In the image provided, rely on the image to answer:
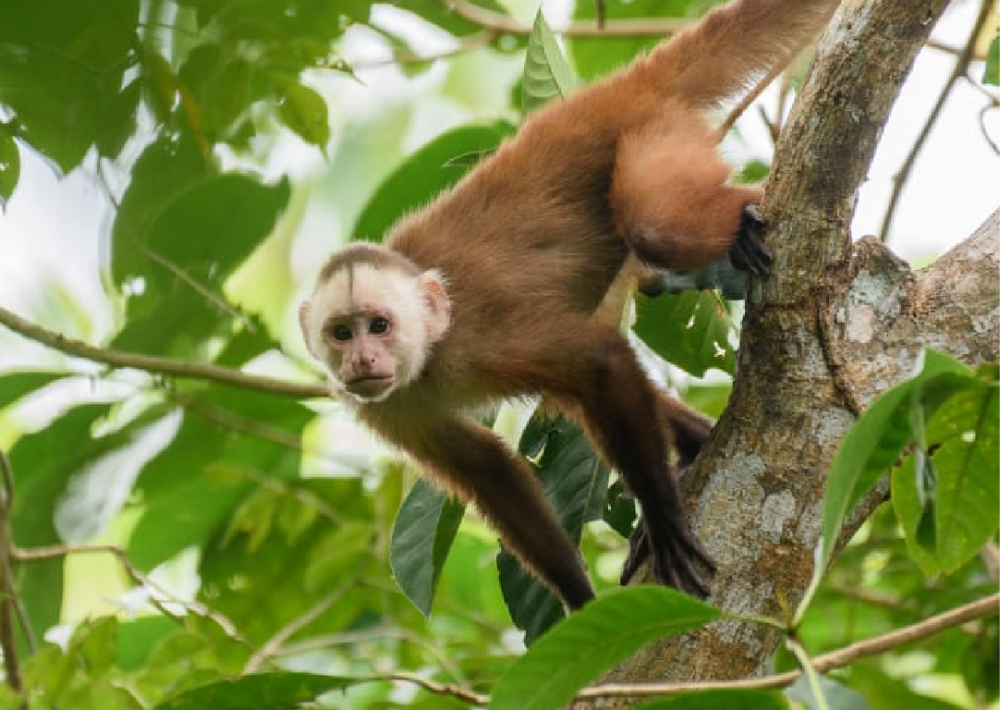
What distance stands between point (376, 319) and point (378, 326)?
25mm

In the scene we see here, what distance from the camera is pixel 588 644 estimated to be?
1840 millimetres

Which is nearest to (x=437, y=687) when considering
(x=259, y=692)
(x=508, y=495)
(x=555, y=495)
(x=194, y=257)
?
(x=259, y=692)

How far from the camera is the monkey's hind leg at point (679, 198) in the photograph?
3.47 metres

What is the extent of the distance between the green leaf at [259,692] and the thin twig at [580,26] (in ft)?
10.3

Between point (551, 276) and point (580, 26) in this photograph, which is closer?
point (551, 276)

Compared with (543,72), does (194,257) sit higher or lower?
lower

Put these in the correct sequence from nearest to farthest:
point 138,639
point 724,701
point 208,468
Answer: point 724,701 < point 208,468 < point 138,639

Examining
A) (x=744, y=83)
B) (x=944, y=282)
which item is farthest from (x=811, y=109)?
(x=744, y=83)

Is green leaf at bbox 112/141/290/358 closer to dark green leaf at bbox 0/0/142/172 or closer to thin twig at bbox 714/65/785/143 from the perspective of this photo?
dark green leaf at bbox 0/0/142/172

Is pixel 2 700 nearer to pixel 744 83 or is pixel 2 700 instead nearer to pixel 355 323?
pixel 355 323

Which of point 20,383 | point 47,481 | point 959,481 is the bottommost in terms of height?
point 47,481

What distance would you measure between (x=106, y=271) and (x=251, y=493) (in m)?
1.39

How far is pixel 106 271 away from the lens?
3.89 meters

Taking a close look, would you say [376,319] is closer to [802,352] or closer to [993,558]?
[802,352]
